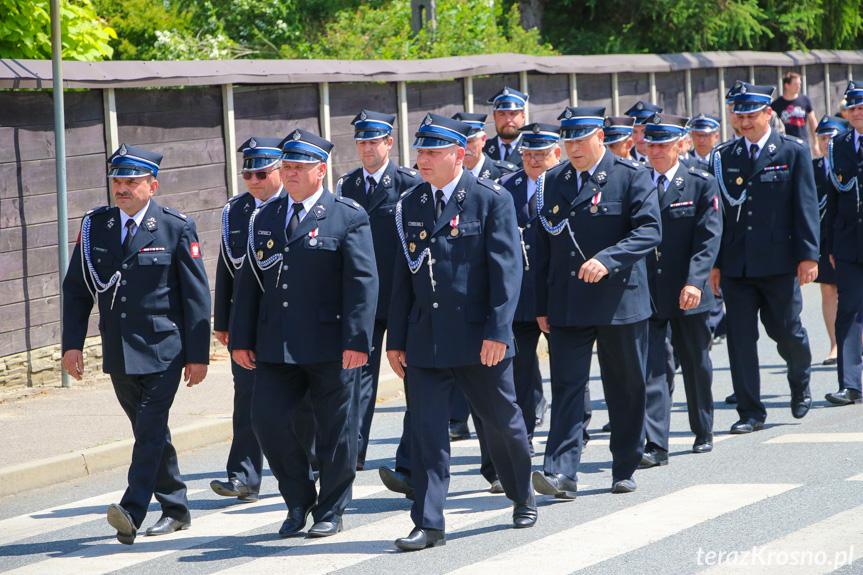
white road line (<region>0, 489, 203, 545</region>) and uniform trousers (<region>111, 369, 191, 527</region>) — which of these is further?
white road line (<region>0, 489, 203, 545</region>)

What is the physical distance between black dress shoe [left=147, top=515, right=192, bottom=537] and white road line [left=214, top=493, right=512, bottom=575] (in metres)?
0.89

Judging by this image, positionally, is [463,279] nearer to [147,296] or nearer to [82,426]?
[147,296]

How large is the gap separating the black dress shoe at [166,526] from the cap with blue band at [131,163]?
190cm

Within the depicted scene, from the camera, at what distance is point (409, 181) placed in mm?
8609

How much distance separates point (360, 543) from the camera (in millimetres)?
6461

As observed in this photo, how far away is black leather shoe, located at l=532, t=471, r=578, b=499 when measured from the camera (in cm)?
698

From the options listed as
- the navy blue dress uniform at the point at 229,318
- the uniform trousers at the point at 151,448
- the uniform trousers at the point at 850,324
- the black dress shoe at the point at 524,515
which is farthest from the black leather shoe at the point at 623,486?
the uniform trousers at the point at 850,324

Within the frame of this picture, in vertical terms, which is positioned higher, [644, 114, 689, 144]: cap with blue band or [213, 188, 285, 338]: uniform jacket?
[644, 114, 689, 144]: cap with blue band

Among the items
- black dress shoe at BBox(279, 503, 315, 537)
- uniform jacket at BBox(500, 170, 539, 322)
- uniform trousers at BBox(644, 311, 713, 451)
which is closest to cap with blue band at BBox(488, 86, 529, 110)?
uniform jacket at BBox(500, 170, 539, 322)

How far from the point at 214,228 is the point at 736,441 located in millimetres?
6050

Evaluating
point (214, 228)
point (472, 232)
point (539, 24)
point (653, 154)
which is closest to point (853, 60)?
point (539, 24)

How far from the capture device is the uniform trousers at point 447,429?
630 centimetres

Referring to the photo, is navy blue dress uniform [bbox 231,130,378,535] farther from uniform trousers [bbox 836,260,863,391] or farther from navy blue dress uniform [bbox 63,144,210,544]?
uniform trousers [bbox 836,260,863,391]

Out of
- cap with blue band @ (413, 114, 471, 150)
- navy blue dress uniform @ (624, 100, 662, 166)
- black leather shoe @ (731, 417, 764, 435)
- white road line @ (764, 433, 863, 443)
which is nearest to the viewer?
cap with blue band @ (413, 114, 471, 150)
